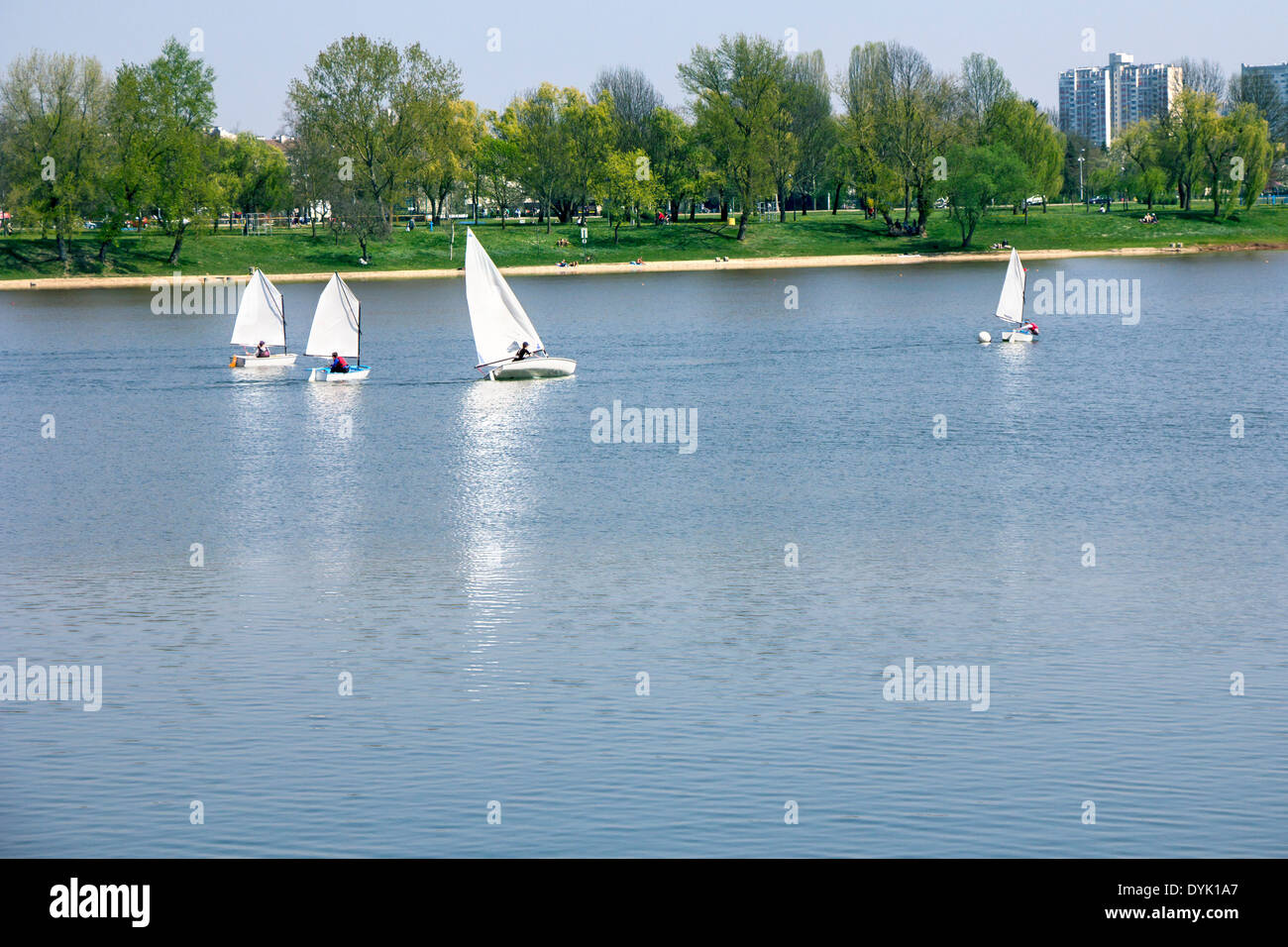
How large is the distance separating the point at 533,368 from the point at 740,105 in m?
90.4

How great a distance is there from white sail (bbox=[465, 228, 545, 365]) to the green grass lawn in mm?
75126

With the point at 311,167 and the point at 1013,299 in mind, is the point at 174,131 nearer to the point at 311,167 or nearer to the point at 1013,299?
the point at 311,167

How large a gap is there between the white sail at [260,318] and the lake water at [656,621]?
13957 millimetres

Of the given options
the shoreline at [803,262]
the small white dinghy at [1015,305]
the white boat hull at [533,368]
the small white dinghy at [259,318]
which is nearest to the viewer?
the white boat hull at [533,368]

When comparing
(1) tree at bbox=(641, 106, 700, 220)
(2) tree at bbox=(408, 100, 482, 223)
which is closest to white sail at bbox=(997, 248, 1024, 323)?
(2) tree at bbox=(408, 100, 482, 223)

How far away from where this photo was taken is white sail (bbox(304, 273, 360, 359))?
59812 millimetres

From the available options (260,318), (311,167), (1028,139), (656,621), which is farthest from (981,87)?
(656,621)

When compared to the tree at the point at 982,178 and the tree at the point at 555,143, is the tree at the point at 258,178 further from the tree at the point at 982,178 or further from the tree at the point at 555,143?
the tree at the point at 982,178

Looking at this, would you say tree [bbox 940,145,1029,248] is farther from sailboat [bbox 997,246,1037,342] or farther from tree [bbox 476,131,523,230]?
sailboat [bbox 997,246,1037,342]

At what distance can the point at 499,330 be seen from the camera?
58156 millimetres

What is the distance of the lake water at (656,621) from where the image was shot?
15.4 meters

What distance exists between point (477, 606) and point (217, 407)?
31.9 meters

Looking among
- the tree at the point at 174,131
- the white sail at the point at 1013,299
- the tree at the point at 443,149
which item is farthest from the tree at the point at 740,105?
the white sail at the point at 1013,299

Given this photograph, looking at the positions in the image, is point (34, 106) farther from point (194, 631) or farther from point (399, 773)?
point (399, 773)
